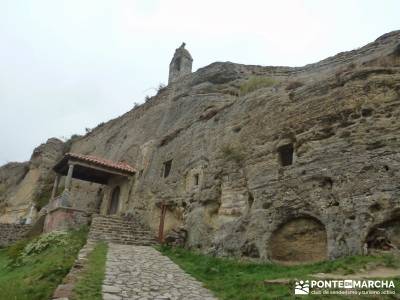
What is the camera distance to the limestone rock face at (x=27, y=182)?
29188 mm

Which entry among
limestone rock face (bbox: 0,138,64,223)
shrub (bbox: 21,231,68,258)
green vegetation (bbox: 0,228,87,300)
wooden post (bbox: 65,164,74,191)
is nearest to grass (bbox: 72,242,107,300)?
green vegetation (bbox: 0,228,87,300)

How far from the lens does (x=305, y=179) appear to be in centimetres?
973

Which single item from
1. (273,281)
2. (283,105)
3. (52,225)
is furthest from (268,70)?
(273,281)

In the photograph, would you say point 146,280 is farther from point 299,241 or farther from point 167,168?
point 167,168

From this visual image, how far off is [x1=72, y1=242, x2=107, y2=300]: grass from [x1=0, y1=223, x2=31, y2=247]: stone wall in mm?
12325

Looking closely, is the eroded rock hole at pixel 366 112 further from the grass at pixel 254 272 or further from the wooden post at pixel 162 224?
the wooden post at pixel 162 224

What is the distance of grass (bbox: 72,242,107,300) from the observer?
6.00m

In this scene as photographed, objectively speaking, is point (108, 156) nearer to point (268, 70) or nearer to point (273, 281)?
point (268, 70)

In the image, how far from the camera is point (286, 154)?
11180 mm

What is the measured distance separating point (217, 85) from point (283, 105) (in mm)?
7125

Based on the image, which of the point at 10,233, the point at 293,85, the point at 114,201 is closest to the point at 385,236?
the point at 293,85

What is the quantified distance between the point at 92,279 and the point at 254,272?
3.46m

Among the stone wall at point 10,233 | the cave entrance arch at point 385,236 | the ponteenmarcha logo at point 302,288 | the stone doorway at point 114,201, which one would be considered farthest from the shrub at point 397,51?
the stone wall at point 10,233

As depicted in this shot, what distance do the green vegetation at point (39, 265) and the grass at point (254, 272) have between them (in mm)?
2933
